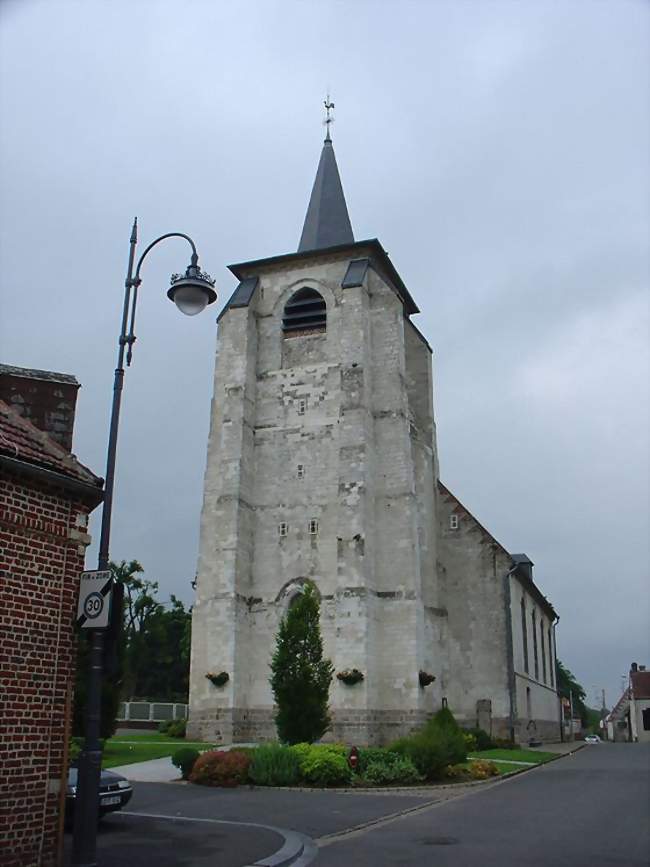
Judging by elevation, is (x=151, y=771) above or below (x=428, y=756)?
below

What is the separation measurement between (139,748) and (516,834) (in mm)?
19525

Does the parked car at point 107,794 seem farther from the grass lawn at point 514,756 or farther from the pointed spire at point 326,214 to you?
the pointed spire at point 326,214

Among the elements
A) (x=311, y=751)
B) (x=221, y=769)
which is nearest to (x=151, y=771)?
(x=221, y=769)

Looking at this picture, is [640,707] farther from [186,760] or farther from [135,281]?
[135,281]

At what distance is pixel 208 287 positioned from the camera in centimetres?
1041

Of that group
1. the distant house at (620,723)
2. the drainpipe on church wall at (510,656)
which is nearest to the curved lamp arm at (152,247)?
the drainpipe on church wall at (510,656)

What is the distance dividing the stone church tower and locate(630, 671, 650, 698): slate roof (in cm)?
4886

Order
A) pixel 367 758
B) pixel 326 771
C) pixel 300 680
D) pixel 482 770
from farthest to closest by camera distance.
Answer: pixel 300 680
pixel 482 770
pixel 367 758
pixel 326 771

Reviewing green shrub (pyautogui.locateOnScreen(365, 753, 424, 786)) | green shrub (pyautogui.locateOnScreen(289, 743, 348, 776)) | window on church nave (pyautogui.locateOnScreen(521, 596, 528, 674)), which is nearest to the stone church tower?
window on church nave (pyautogui.locateOnScreen(521, 596, 528, 674))

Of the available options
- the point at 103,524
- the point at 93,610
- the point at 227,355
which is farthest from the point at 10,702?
the point at 227,355

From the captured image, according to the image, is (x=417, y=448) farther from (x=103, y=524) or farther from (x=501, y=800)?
(x=103, y=524)

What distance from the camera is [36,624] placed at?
Answer: 9.05m

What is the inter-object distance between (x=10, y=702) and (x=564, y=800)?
1236cm

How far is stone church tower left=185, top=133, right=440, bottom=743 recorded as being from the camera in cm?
3105
